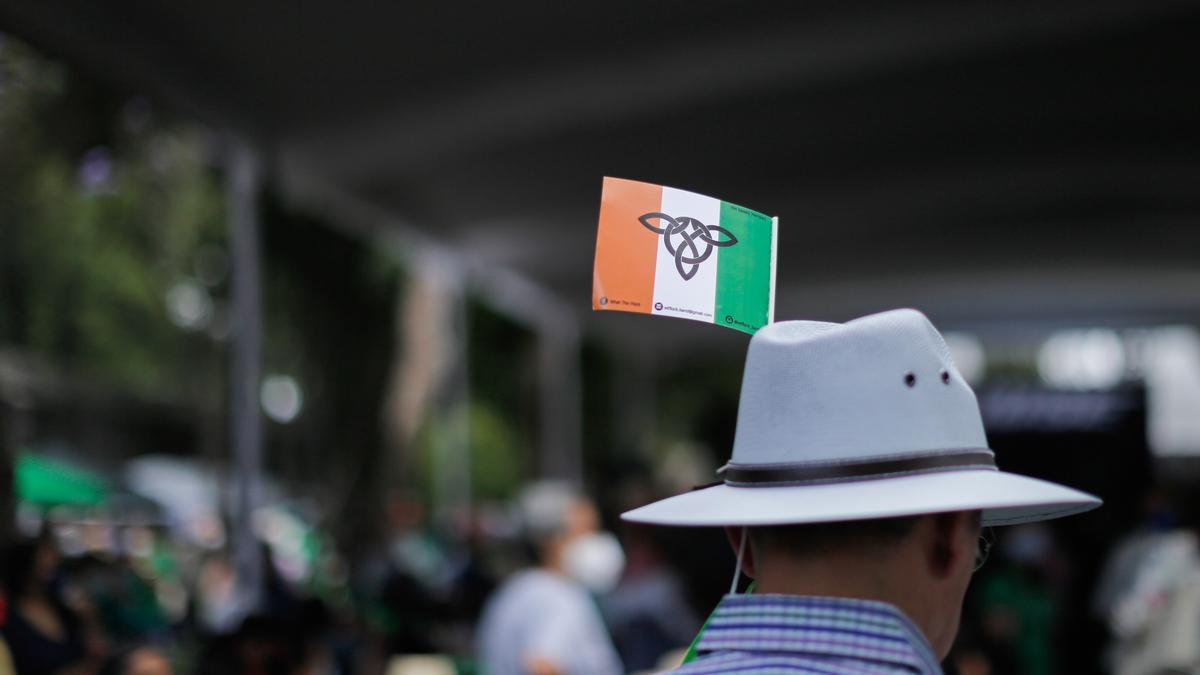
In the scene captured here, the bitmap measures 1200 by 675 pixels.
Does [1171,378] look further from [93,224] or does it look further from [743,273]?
[743,273]

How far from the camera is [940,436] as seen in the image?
122 cm

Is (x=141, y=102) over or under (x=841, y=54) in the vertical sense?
under

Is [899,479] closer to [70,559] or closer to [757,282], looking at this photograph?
[757,282]

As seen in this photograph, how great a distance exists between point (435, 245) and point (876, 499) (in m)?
9.44

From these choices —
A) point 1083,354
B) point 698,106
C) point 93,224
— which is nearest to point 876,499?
point 93,224

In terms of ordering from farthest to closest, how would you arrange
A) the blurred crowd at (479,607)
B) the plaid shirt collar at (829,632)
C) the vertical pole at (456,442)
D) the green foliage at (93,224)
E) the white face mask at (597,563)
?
the vertical pole at (456,442) → the white face mask at (597,563) → the green foliage at (93,224) → the blurred crowd at (479,607) → the plaid shirt collar at (829,632)

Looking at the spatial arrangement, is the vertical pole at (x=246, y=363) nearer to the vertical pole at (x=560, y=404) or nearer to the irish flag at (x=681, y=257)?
the irish flag at (x=681, y=257)

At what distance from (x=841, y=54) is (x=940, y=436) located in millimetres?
7034

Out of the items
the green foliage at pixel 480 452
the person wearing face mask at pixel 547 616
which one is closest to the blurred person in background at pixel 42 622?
the person wearing face mask at pixel 547 616

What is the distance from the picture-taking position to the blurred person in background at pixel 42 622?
4102mm

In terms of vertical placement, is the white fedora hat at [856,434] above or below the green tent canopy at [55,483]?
above

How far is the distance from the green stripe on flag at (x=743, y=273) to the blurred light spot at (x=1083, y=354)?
51.4 feet

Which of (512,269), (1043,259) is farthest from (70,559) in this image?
(1043,259)

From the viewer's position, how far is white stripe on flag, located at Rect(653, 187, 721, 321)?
60.0 inches
